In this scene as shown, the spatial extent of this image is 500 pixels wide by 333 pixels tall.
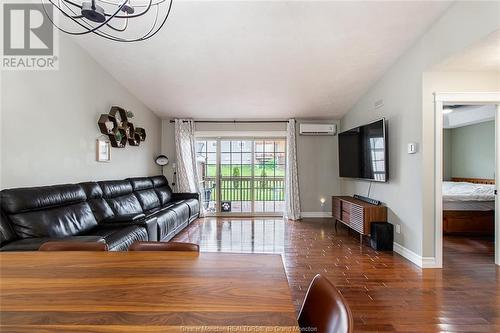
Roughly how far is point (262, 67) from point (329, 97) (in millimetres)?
1683

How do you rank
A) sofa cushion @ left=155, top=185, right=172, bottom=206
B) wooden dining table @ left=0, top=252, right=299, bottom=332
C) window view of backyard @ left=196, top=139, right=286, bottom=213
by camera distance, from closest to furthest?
wooden dining table @ left=0, top=252, right=299, bottom=332, sofa cushion @ left=155, top=185, right=172, bottom=206, window view of backyard @ left=196, top=139, right=286, bottom=213

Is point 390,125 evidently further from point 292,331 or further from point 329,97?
point 292,331

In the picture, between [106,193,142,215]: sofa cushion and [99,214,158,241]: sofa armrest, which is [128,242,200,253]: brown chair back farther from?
[106,193,142,215]: sofa cushion

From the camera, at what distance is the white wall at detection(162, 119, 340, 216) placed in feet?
19.6

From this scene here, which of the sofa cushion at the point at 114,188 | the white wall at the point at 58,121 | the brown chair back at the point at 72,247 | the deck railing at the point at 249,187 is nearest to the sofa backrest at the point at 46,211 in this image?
the white wall at the point at 58,121

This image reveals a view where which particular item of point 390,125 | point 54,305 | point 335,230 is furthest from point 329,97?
point 54,305

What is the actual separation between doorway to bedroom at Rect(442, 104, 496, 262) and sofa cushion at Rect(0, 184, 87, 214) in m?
4.84

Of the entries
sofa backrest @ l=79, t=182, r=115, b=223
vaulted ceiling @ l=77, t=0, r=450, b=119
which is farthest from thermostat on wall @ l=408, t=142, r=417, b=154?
sofa backrest @ l=79, t=182, r=115, b=223

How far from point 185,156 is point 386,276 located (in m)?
4.53

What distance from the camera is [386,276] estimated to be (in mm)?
2771

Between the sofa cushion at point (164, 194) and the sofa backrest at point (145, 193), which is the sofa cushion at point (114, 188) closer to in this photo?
the sofa backrest at point (145, 193)

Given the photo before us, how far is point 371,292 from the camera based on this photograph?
2.41 meters

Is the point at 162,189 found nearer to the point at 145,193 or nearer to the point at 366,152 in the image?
the point at 145,193

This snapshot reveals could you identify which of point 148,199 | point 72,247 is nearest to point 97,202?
point 148,199
